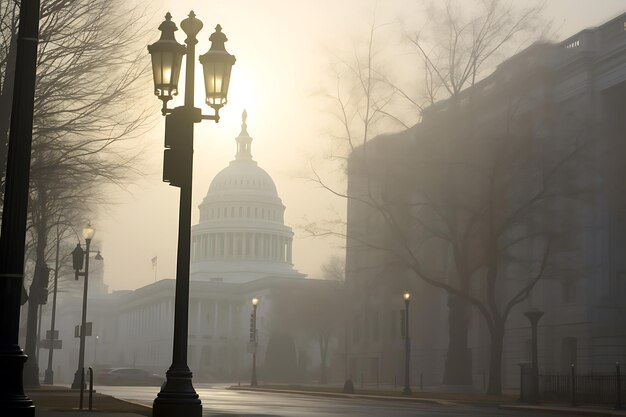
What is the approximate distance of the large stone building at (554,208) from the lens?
4838 centimetres

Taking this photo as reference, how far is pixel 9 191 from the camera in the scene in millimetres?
10320

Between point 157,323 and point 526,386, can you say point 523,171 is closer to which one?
point 526,386

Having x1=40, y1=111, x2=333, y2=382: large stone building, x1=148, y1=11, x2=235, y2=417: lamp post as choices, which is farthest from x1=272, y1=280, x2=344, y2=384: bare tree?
x1=148, y1=11, x2=235, y2=417: lamp post

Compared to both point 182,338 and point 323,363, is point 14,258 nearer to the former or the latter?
point 182,338

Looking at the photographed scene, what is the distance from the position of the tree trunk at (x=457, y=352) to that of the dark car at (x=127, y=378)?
118 ft

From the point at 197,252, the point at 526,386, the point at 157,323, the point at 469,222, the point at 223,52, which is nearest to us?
the point at 223,52

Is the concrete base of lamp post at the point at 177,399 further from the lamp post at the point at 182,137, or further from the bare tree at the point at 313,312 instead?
the bare tree at the point at 313,312

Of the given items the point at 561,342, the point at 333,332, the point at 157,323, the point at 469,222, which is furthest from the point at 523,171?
the point at 157,323

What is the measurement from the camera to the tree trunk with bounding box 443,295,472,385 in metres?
55.8

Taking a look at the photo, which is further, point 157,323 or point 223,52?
point 157,323

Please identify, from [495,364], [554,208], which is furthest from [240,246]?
[495,364]

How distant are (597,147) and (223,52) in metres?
45.2

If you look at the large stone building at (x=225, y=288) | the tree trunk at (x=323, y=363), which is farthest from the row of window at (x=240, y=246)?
the tree trunk at (x=323, y=363)

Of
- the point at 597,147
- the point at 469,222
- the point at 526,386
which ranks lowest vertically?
the point at 526,386
